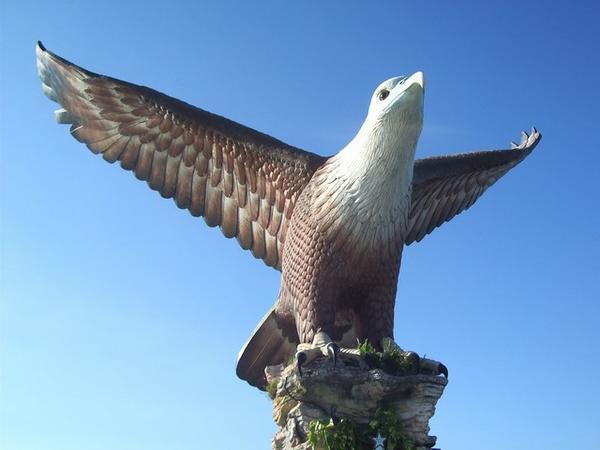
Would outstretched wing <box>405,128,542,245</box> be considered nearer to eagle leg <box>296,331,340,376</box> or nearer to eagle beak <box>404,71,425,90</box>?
eagle beak <box>404,71,425,90</box>

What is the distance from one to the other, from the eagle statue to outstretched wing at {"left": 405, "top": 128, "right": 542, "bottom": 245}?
15mm

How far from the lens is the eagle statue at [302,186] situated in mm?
7168

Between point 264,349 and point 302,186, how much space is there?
162 cm

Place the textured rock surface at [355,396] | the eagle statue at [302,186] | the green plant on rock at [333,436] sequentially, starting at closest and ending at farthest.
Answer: the green plant on rock at [333,436], the textured rock surface at [355,396], the eagle statue at [302,186]

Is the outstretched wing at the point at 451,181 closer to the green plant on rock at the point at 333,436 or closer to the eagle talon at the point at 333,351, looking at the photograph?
the eagle talon at the point at 333,351

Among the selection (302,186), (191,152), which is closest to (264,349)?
(302,186)

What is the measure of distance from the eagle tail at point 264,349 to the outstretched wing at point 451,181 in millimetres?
1993

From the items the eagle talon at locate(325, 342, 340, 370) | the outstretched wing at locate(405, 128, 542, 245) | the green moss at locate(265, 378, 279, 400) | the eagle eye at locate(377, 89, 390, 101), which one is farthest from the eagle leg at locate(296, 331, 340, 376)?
the outstretched wing at locate(405, 128, 542, 245)

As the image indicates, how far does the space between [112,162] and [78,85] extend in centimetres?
83

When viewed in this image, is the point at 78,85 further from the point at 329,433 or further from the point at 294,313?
the point at 329,433

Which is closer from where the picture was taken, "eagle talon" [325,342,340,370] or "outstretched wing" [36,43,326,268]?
"eagle talon" [325,342,340,370]


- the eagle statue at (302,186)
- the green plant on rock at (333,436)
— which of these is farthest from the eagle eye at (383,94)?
the green plant on rock at (333,436)

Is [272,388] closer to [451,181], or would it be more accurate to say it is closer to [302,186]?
[302,186]

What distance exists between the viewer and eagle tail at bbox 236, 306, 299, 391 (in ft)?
25.9
